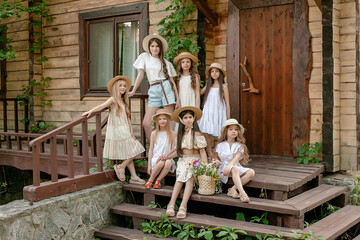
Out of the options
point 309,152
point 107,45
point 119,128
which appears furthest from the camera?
point 107,45

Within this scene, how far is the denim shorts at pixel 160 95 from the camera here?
5430 mm

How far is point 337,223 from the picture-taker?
14.3 feet

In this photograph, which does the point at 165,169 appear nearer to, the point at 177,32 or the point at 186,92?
the point at 186,92

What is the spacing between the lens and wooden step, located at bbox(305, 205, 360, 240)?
13.3ft

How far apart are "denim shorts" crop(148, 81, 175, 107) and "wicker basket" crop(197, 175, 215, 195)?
47.4 inches

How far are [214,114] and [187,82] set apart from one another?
0.54m

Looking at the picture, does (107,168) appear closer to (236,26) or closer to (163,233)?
(163,233)

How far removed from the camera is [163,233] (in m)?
4.48

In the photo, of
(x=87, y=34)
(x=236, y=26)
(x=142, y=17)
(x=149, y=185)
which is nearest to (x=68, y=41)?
(x=87, y=34)

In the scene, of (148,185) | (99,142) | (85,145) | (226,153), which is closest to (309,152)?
(226,153)

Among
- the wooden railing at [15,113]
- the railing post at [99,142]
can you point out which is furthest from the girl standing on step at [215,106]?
the wooden railing at [15,113]

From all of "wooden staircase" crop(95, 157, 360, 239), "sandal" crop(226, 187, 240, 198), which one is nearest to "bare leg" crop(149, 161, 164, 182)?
"wooden staircase" crop(95, 157, 360, 239)

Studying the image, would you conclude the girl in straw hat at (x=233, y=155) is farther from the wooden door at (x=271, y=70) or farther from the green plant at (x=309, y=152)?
the wooden door at (x=271, y=70)

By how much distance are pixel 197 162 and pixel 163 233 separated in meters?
0.83
